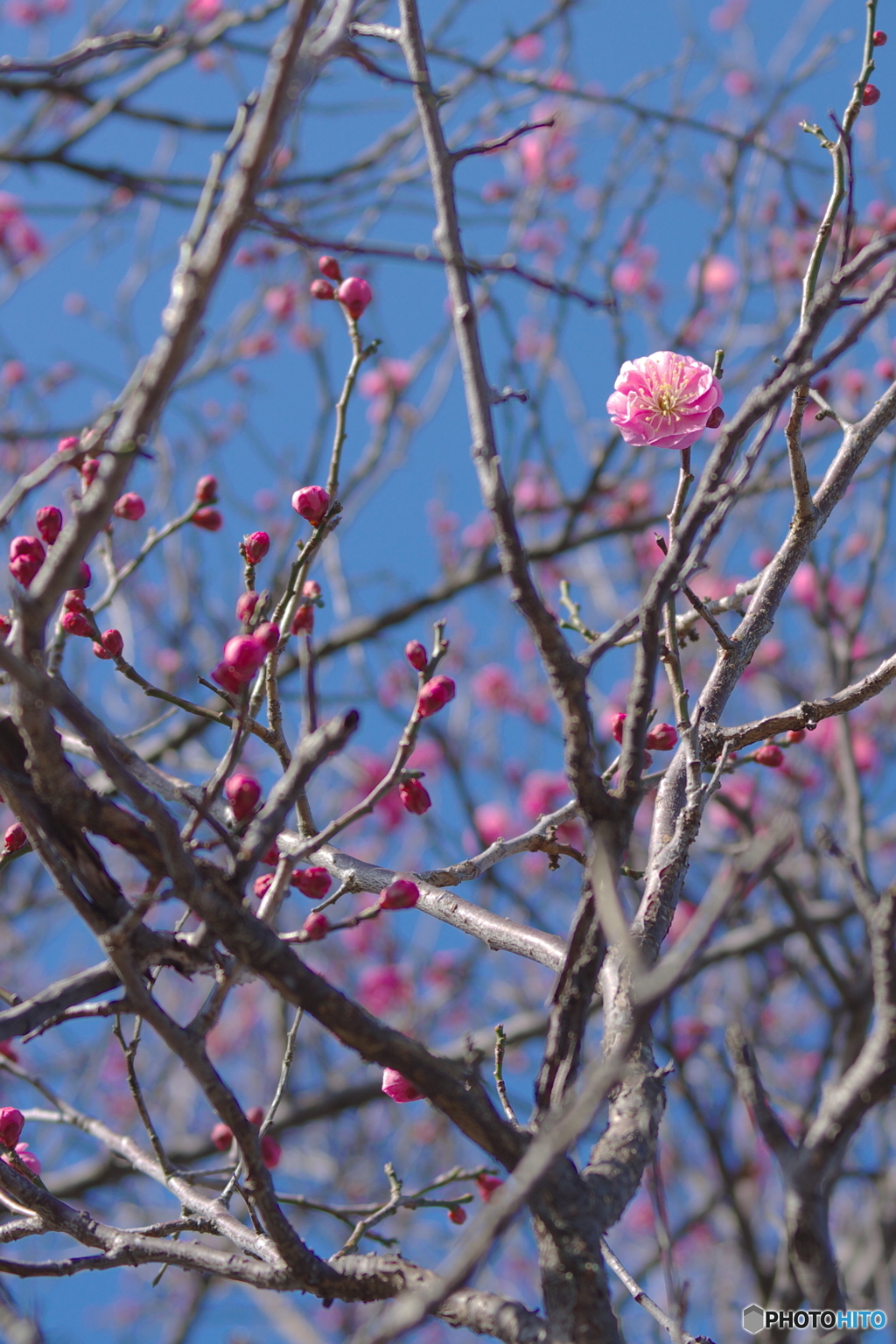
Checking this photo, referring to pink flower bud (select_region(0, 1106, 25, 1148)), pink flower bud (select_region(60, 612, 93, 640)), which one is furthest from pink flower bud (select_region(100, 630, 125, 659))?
pink flower bud (select_region(0, 1106, 25, 1148))

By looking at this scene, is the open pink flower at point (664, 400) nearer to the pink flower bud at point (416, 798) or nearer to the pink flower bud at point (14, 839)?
the pink flower bud at point (416, 798)

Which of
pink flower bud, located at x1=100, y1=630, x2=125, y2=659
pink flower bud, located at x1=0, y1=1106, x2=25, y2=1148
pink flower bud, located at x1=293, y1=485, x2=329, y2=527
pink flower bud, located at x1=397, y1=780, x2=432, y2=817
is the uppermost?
pink flower bud, located at x1=293, y1=485, x2=329, y2=527

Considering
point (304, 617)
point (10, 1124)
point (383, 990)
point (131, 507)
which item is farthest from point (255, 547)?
point (383, 990)

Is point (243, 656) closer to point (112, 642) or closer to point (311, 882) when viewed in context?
point (311, 882)

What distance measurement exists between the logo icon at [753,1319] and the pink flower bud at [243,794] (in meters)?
1.12

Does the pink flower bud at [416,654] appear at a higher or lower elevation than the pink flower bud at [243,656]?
higher

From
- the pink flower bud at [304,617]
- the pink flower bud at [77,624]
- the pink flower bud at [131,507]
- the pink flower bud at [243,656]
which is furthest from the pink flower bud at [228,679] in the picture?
the pink flower bud at [131,507]

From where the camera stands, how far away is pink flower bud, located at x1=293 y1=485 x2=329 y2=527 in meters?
1.79

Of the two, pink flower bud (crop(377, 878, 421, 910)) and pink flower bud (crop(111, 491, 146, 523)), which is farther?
pink flower bud (crop(111, 491, 146, 523))

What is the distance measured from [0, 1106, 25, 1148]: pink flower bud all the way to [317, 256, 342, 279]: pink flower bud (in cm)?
178

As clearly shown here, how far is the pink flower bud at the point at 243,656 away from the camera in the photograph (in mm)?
1309

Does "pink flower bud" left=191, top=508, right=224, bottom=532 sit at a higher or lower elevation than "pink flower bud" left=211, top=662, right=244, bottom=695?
higher

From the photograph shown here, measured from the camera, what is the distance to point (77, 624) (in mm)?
1743

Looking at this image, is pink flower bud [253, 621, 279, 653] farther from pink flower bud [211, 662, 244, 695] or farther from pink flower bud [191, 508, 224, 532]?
pink flower bud [191, 508, 224, 532]
